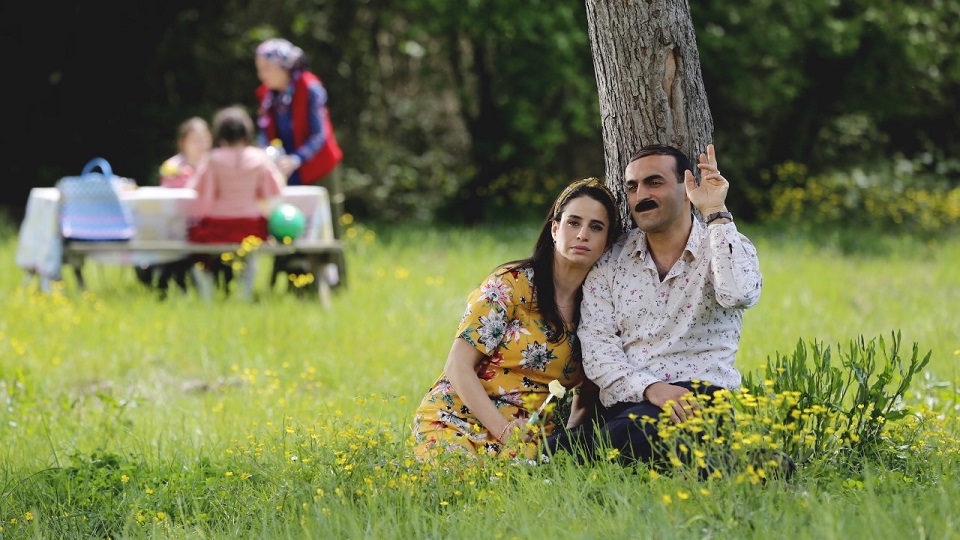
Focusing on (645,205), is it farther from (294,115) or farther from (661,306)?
(294,115)

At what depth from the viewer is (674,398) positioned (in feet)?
13.9

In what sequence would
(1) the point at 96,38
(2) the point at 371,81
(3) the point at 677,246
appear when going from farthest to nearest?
(2) the point at 371,81 < (1) the point at 96,38 < (3) the point at 677,246

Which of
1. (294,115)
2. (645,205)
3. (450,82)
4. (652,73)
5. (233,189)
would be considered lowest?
(645,205)

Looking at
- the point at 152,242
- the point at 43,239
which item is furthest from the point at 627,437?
the point at 43,239

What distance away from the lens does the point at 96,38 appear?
13.7 meters

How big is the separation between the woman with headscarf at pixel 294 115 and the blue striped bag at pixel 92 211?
4.20ft

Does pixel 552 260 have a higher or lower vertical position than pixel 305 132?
lower

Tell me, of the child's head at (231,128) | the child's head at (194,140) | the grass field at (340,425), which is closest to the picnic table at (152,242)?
the grass field at (340,425)

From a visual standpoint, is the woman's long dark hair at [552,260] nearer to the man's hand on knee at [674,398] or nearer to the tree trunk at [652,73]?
the tree trunk at [652,73]

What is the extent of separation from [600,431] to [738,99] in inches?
439

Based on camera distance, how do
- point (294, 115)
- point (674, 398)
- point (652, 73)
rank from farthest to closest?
point (294, 115) < point (652, 73) < point (674, 398)

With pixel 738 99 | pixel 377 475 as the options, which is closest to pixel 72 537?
pixel 377 475

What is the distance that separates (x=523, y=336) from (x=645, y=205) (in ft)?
2.22

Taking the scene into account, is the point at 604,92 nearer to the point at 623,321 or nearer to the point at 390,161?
the point at 623,321
